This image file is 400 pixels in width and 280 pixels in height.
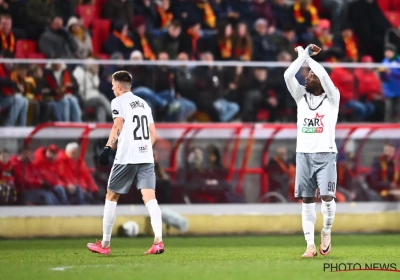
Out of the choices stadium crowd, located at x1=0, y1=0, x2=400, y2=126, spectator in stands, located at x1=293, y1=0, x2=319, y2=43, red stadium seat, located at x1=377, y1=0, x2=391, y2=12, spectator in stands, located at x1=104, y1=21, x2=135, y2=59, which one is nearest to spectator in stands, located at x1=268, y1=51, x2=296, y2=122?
stadium crowd, located at x1=0, y1=0, x2=400, y2=126

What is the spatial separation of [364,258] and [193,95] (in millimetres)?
5492

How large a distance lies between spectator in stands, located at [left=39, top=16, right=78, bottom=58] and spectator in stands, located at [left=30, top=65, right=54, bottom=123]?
1513mm

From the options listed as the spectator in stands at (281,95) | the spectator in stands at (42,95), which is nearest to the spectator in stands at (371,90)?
the spectator in stands at (281,95)

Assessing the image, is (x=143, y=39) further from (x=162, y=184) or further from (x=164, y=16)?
(x=162, y=184)

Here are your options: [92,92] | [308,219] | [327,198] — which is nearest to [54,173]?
[92,92]

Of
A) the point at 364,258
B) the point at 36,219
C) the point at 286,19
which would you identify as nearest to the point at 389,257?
the point at 364,258

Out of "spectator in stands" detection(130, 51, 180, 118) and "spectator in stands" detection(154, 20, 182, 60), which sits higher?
"spectator in stands" detection(154, 20, 182, 60)

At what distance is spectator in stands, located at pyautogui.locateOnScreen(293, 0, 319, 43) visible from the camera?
19.7 m

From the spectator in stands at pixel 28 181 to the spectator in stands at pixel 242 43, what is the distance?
4.84 metres

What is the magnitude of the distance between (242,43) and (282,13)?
2415mm

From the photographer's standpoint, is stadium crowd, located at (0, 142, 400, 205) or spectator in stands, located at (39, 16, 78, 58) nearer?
stadium crowd, located at (0, 142, 400, 205)

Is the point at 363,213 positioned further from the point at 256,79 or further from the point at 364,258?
the point at 364,258

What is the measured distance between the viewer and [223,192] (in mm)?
15539

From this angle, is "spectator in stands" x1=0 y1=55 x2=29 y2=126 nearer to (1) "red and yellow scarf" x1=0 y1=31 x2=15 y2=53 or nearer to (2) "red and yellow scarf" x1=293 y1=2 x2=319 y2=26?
(1) "red and yellow scarf" x1=0 y1=31 x2=15 y2=53
